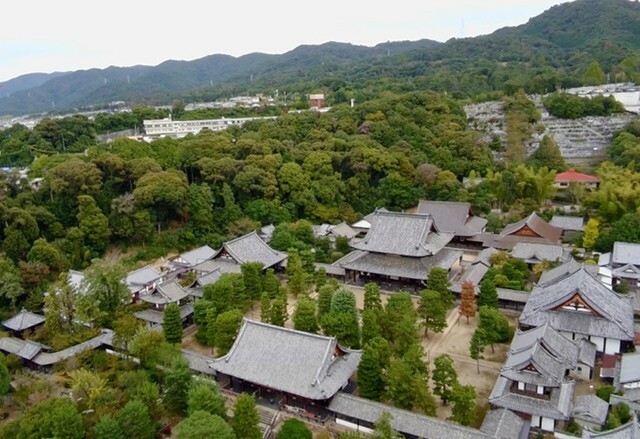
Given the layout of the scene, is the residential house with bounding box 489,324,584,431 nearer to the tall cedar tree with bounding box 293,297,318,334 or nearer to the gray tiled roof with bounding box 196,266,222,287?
the tall cedar tree with bounding box 293,297,318,334

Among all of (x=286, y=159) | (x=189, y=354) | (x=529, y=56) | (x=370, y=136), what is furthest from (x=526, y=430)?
(x=529, y=56)

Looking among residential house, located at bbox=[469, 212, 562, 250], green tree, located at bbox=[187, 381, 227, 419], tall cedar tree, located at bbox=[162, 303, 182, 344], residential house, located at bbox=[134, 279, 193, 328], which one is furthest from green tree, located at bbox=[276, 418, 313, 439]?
residential house, located at bbox=[469, 212, 562, 250]

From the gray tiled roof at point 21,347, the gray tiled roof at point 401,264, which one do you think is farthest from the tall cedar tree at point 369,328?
the gray tiled roof at point 21,347

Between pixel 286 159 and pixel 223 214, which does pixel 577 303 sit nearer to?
pixel 223 214

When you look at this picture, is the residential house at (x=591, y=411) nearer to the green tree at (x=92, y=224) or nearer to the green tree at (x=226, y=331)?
the green tree at (x=226, y=331)

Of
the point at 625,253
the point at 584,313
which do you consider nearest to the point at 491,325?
the point at 584,313
